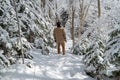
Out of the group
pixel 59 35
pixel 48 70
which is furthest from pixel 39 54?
pixel 48 70

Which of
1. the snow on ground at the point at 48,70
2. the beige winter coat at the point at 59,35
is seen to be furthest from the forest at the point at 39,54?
the beige winter coat at the point at 59,35

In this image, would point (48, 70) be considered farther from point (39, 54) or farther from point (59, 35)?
point (59, 35)

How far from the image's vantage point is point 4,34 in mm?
8203

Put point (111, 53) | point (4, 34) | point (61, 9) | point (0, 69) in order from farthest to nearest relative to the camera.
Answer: point (61, 9), point (4, 34), point (0, 69), point (111, 53)

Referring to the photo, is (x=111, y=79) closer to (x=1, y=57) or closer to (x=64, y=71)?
(x=64, y=71)

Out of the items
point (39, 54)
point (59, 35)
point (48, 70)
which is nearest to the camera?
point (48, 70)

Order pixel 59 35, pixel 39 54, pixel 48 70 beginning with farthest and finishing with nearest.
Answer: pixel 59 35 → pixel 39 54 → pixel 48 70

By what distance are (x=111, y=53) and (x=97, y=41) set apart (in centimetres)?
274

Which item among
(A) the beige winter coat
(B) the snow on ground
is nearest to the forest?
(B) the snow on ground

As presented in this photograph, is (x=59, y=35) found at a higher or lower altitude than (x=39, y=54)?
higher

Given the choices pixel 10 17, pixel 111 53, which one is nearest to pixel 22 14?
pixel 10 17

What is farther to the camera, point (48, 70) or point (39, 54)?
point (39, 54)

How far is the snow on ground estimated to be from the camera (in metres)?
7.93

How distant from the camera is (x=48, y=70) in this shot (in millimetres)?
8922
